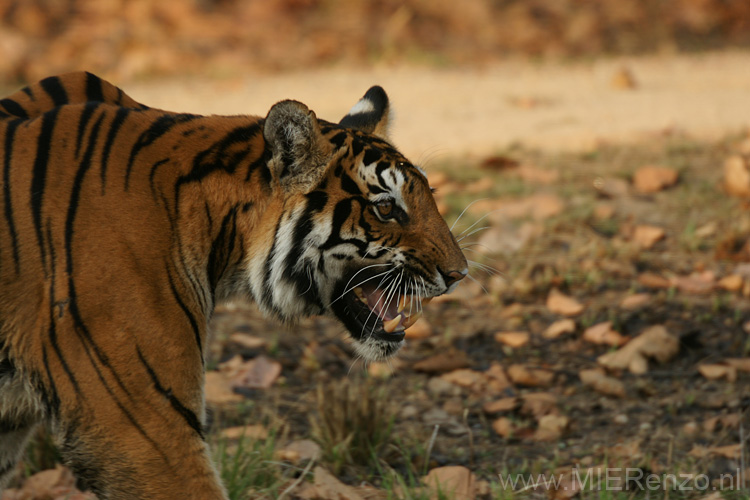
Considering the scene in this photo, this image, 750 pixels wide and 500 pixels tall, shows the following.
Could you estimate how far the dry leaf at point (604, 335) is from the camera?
3748mm

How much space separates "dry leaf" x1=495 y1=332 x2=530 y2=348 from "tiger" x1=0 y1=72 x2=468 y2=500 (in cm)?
133

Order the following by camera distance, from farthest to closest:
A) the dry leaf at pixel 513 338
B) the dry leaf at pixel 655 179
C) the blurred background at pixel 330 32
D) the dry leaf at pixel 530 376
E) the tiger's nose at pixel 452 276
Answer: the blurred background at pixel 330 32 < the dry leaf at pixel 655 179 < the dry leaf at pixel 513 338 < the dry leaf at pixel 530 376 < the tiger's nose at pixel 452 276

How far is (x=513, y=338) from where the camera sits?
385cm

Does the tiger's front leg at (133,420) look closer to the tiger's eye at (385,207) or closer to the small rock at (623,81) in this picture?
the tiger's eye at (385,207)

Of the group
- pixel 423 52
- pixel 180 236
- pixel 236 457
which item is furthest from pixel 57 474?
pixel 423 52

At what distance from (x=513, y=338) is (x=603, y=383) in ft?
1.65

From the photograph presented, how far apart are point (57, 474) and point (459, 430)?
1348 millimetres

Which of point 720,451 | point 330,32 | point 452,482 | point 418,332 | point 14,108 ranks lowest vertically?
point 720,451

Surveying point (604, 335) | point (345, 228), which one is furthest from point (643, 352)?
point (345, 228)

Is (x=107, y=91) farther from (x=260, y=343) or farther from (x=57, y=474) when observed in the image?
(x=260, y=343)

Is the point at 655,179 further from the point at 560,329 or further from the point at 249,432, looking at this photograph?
the point at 249,432

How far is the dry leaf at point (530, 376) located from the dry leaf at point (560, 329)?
1.02 feet

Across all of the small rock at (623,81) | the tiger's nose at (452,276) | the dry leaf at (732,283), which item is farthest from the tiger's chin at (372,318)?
the small rock at (623,81)

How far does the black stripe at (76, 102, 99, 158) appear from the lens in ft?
7.53
